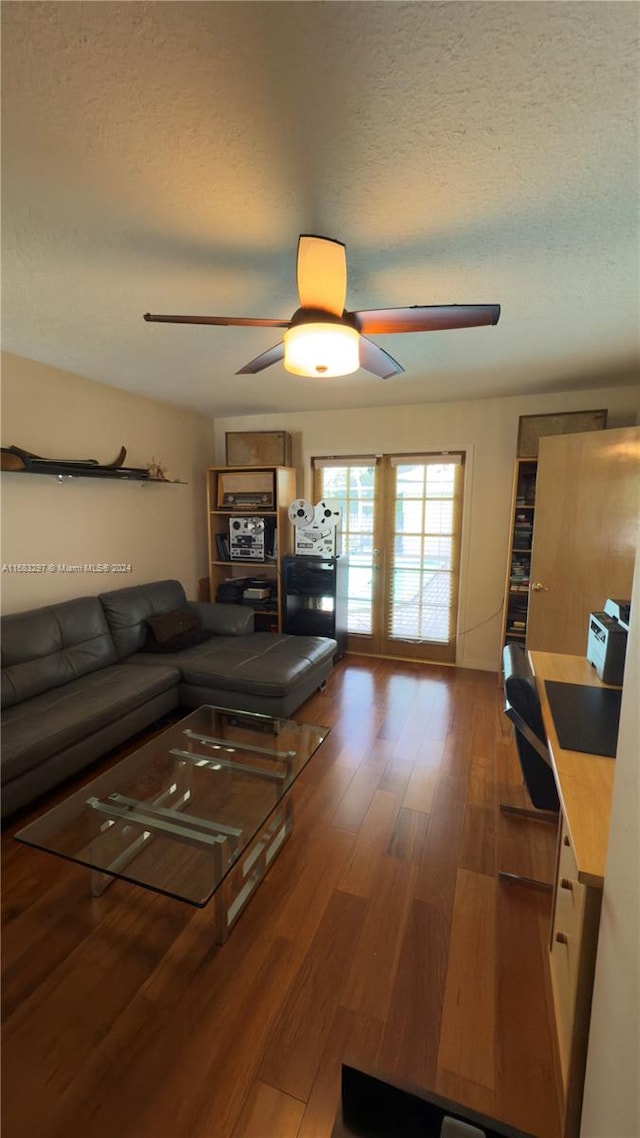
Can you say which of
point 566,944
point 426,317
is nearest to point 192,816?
point 566,944

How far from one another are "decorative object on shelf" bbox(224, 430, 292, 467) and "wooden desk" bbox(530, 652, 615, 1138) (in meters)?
3.43

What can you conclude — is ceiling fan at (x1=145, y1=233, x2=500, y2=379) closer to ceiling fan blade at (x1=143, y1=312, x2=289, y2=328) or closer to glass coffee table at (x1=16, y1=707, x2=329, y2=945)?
ceiling fan blade at (x1=143, y1=312, x2=289, y2=328)

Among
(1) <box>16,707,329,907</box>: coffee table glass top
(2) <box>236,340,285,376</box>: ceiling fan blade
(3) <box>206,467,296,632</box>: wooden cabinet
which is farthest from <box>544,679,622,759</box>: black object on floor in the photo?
(3) <box>206,467,296,632</box>: wooden cabinet

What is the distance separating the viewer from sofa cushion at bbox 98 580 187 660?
305 centimetres

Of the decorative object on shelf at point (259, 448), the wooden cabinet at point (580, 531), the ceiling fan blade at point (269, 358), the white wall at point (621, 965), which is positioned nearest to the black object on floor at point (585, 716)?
the white wall at point (621, 965)

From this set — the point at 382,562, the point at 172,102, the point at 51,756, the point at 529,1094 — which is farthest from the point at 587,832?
the point at 382,562

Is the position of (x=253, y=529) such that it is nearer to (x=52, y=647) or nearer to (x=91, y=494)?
(x=91, y=494)

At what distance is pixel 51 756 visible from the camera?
6.63ft

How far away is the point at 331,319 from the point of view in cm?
146

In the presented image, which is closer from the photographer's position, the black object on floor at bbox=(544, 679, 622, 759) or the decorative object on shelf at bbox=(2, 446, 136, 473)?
the black object on floor at bbox=(544, 679, 622, 759)

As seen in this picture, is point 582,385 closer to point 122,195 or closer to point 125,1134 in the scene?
point 122,195

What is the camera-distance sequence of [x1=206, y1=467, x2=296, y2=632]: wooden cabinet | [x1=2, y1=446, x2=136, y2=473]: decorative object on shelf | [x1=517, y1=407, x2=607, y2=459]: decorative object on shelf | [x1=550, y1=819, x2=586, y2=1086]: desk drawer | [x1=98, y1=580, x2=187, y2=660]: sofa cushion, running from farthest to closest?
[x1=206, y1=467, x2=296, y2=632]: wooden cabinet < [x1=517, y1=407, x2=607, y2=459]: decorative object on shelf < [x1=98, y1=580, x2=187, y2=660]: sofa cushion < [x1=2, y1=446, x2=136, y2=473]: decorative object on shelf < [x1=550, y1=819, x2=586, y2=1086]: desk drawer

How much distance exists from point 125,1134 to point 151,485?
11.9 ft

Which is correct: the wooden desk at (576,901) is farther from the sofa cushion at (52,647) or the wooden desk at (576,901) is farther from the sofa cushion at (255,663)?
the sofa cushion at (52,647)
